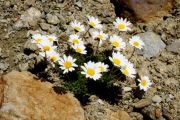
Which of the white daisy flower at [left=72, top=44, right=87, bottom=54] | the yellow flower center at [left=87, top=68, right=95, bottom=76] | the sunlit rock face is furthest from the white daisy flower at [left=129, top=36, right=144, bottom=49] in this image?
the yellow flower center at [left=87, top=68, right=95, bottom=76]

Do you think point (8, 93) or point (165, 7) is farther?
point (165, 7)

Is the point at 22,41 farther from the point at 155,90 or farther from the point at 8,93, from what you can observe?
the point at 155,90

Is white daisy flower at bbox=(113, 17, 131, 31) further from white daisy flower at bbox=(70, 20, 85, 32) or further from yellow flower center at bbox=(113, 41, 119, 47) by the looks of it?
white daisy flower at bbox=(70, 20, 85, 32)

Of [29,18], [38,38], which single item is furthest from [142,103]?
[29,18]

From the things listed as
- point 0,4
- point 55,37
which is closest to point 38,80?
point 55,37

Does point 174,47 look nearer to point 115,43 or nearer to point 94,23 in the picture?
point 115,43

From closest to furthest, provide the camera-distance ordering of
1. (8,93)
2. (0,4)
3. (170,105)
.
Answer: (8,93) → (170,105) → (0,4)

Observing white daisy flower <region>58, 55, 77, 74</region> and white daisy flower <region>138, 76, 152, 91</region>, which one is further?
white daisy flower <region>138, 76, 152, 91</region>

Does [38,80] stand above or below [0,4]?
below
